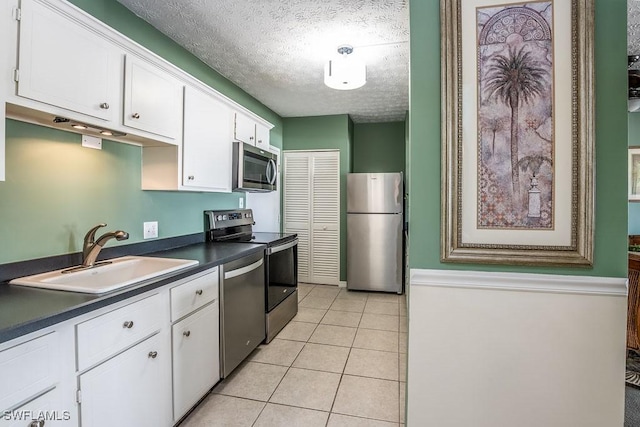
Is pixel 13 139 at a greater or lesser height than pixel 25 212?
greater

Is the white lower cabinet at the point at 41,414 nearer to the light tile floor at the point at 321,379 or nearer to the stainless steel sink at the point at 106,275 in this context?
the stainless steel sink at the point at 106,275

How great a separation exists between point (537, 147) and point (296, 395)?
1.94m

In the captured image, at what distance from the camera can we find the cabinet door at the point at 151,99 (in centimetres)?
173

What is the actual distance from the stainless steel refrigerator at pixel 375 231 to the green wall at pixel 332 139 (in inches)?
8.9

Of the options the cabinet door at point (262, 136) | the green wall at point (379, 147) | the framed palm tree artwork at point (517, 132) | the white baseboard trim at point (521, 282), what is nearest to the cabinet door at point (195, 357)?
the white baseboard trim at point (521, 282)

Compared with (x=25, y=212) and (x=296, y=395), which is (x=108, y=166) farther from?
(x=296, y=395)

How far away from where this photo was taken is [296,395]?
203 cm

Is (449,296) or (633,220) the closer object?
(449,296)

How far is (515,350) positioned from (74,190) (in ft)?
7.60

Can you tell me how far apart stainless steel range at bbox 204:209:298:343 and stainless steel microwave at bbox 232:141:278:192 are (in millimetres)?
391

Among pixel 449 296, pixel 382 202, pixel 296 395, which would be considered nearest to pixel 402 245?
pixel 382 202

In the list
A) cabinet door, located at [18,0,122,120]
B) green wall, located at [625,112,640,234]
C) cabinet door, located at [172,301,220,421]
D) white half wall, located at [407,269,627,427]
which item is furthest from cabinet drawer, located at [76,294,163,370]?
green wall, located at [625,112,640,234]

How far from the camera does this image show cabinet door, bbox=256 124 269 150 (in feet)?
10.8

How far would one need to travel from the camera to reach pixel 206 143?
2404 mm
